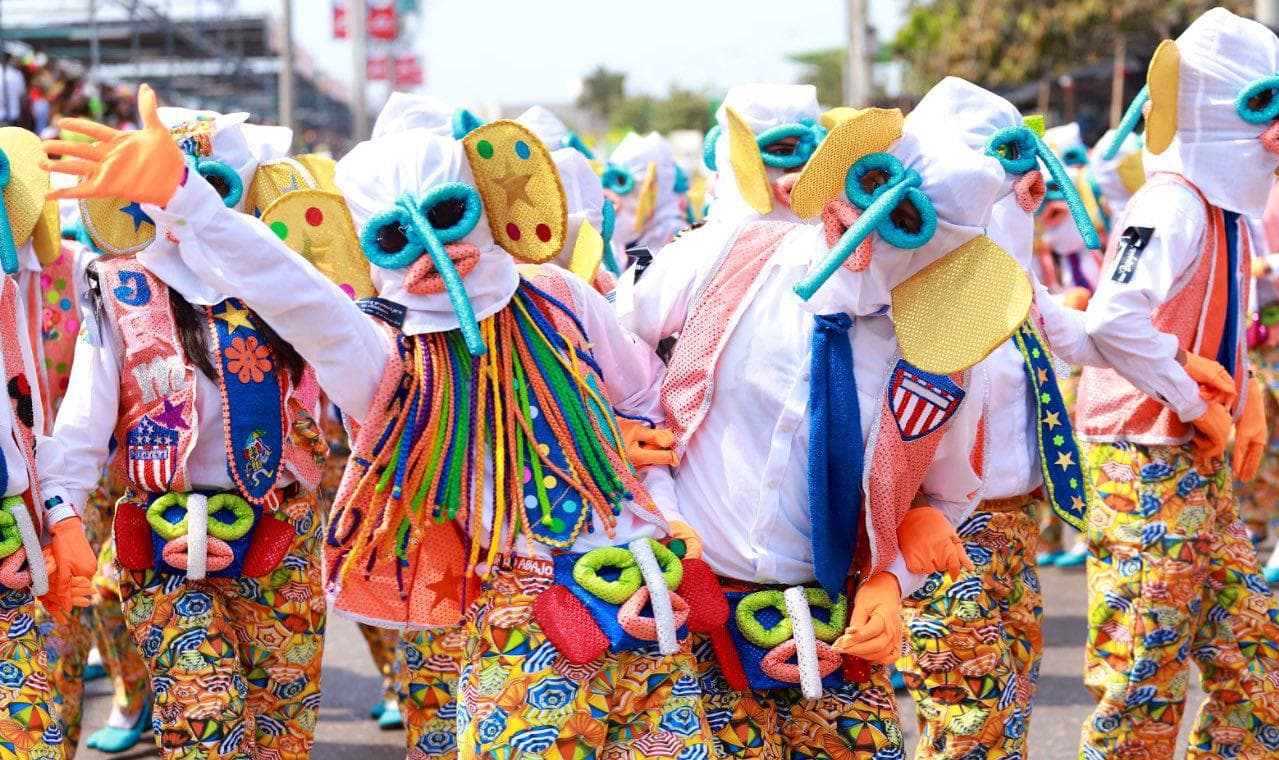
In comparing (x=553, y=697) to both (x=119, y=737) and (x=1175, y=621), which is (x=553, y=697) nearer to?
(x=1175, y=621)

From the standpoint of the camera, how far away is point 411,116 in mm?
5277

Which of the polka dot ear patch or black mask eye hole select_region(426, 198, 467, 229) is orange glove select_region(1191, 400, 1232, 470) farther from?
the polka dot ear patch

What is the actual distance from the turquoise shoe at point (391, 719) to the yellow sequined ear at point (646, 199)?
3065mm

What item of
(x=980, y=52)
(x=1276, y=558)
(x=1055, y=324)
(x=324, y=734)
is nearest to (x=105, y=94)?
(x=324, y=734)

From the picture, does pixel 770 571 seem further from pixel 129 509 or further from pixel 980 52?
pixel 980 52

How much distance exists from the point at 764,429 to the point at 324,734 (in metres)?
3.06

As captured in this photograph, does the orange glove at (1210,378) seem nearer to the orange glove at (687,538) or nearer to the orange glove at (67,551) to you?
the orange glove at (687,538)

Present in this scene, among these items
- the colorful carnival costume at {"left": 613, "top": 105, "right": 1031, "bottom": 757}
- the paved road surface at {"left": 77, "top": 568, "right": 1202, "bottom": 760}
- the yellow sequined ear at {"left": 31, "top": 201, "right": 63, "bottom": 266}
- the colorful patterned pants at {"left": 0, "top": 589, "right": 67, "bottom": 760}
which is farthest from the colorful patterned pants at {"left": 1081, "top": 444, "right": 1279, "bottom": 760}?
the yellow sequined ear at {"left": 31, "top": 201, "right": 63, "bottom": 266}

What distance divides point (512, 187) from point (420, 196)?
186 mm

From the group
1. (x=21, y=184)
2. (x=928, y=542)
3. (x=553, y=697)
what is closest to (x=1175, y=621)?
(x=928, y=542)

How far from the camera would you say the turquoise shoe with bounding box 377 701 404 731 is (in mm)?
5660

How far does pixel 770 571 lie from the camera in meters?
3.14

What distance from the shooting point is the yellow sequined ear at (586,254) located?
400cm

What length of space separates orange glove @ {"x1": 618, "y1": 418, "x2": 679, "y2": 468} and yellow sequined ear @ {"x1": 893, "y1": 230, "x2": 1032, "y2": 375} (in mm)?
528
